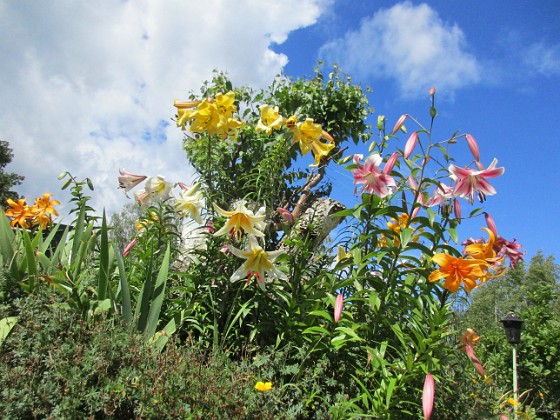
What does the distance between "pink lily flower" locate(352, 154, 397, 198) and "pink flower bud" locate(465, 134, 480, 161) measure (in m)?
0.41

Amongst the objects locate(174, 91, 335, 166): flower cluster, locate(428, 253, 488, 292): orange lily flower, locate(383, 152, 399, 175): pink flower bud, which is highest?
locate(174, 91, 335, 166): flower cluster

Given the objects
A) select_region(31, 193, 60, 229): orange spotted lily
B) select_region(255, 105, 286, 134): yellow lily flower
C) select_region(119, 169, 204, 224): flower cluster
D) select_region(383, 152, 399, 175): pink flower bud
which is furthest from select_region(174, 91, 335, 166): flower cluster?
select_region(31, 193, 60, 229): orange spotted lily

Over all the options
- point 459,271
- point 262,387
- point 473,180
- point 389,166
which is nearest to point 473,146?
point 473,180

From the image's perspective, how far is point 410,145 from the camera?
2.11 m

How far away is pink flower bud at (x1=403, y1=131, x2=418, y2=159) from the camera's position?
209 centimetres

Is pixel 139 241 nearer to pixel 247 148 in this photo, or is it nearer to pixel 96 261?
pixel 96 261

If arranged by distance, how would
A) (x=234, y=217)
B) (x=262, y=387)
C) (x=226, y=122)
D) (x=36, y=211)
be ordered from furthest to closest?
(x=36, y=211) → (x=226, y=122) → (x=234, y=217) → (x=262, y=387)

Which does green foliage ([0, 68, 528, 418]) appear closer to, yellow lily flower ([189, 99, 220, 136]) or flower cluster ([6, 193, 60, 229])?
yellow lily flower ([189, 99, 220, 136])

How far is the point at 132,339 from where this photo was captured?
179cm

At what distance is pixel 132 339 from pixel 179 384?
307 mm

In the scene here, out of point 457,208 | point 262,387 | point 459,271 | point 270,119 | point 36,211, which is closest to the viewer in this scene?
Result: point 262,387

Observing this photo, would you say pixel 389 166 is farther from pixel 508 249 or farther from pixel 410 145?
pixel 508 249

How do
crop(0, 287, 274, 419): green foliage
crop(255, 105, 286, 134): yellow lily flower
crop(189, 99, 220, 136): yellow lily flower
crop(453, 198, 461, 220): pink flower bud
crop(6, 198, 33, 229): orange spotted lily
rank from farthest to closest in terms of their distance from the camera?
crop(6, 198, 33, 229): orange spotted lily, crop(255, 105, 286, 134): yellow lily flower, crop(189, 99, 220, 136): yellow lily flower, crop(453, 198, 461, 220): pink flower bud, crop(0, 287, 274, 419): green foliage

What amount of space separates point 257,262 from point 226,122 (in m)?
0.79
